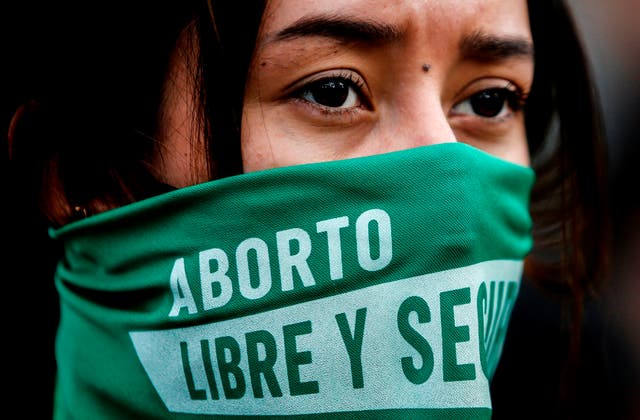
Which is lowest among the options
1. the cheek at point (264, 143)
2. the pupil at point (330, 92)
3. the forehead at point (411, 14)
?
the cheek at point (264, 143)

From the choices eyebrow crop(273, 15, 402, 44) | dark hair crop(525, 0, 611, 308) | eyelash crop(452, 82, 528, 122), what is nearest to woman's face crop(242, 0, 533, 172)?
eyebrow crop(273, 15, 402, 44)

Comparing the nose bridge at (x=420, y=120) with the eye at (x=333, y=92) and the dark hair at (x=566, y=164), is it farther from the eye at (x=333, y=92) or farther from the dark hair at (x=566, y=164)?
the dark hair at (x=566, y=164)

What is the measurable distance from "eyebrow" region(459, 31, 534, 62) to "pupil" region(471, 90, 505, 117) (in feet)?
0.35

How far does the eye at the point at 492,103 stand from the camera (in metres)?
1.51

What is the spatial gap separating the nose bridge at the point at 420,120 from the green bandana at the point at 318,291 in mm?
49

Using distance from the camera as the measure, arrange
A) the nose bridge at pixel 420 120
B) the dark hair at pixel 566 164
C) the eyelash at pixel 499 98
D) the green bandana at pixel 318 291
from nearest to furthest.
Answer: the green bandana at pixel 318 291, the nose bridge at pixel 420 120, the eyelash at pixel 499 98, the dark hair at pixel 566 164

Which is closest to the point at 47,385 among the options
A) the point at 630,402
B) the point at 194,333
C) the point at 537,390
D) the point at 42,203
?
the point at 42,203

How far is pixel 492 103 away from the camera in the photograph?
1.56 metres

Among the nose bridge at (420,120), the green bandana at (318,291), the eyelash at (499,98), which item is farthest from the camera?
the eyelash at (499,98)

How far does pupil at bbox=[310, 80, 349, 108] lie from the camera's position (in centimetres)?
130

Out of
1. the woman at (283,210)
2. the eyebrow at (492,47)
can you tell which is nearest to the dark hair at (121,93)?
the woman at (283,210)

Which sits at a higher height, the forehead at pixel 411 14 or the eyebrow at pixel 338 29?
the forehead at pixel 411 14

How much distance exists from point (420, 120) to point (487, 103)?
1.12 ft

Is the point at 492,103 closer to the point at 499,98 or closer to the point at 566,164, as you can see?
the point at 499,98
